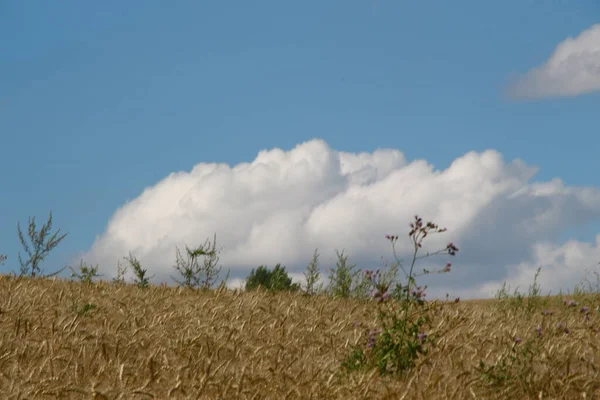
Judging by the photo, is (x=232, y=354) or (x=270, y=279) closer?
(x=232, y=354)

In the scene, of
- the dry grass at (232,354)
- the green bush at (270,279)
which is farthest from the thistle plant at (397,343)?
the green bush at (270,279)

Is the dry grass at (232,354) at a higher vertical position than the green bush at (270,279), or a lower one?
lower

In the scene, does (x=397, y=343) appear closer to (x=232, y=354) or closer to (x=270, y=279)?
(x=232, y=354)

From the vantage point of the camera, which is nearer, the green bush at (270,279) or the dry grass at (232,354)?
the dry grass at (232,354)

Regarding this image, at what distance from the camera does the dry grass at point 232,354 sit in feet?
17.7

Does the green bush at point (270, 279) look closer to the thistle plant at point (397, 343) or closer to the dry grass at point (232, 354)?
the dry grass at point (232, 354)

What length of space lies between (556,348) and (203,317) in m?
3.58

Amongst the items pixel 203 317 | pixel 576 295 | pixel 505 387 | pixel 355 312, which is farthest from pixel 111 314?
pixel 576 295

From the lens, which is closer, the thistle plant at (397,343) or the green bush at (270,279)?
the thistle plant at (397,343)

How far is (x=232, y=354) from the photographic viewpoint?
6.48 m

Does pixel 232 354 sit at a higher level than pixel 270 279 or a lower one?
lower

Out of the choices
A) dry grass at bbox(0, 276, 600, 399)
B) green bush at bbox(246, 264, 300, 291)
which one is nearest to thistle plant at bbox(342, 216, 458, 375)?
dry grass at bbox(0, 276, 600, 399)

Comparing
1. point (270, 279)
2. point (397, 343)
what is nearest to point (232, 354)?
point (397, 343)

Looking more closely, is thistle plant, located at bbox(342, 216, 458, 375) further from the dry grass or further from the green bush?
the green bush
